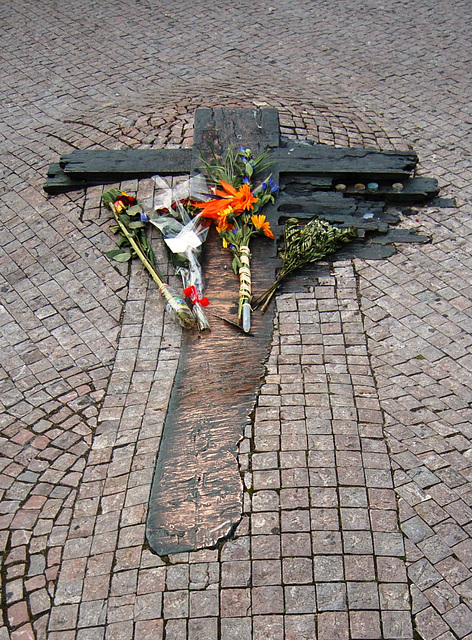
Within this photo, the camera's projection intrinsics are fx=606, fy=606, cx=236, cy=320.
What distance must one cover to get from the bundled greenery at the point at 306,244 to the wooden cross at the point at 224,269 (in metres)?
0.13

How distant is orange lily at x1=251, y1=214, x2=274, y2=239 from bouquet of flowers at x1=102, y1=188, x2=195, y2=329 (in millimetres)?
1029

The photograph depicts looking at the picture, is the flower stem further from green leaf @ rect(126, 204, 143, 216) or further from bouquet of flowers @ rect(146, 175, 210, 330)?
green leaf @ rect(126, 204, 143, 216)

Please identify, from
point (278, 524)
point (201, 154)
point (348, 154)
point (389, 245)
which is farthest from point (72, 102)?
point (278, 524)

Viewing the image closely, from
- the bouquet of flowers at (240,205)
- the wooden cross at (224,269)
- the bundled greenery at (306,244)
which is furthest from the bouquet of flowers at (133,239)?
the bundled greenery at (306,244)

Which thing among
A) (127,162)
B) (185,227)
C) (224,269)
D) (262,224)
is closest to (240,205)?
(262,224)

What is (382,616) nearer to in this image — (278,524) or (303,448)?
(278,524)

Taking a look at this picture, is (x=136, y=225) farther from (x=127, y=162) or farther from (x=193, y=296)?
(x=193, y=296)

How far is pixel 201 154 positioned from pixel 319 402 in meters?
3.35

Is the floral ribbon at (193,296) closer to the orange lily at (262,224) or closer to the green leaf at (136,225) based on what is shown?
the orange lily at (262,224)

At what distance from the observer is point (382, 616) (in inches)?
133

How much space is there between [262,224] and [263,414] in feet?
7.10

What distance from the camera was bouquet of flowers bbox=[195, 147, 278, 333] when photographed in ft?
18.2

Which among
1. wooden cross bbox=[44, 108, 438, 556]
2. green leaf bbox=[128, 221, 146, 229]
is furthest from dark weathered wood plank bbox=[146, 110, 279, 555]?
green leaf bbox=[128, 221, 146, 229]

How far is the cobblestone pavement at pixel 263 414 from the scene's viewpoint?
3473 millimetres
